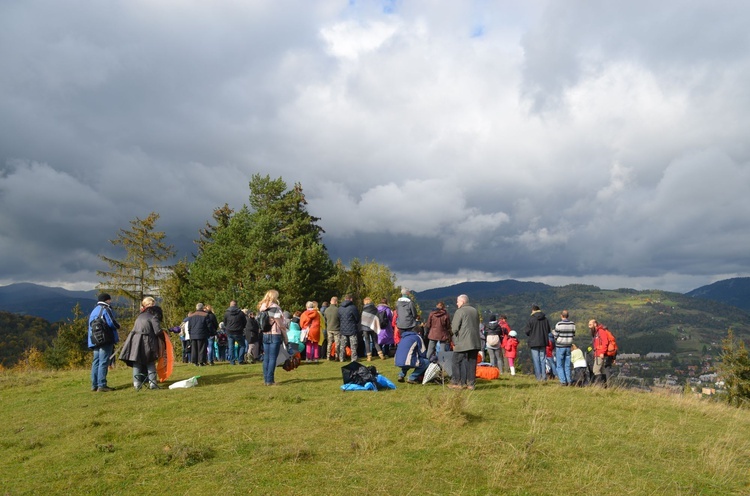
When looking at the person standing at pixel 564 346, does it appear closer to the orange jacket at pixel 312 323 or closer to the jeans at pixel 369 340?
the jeans at pixel 369 340

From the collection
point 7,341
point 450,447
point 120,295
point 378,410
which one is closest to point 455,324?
point 378,410

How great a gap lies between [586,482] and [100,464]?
560 centimetres

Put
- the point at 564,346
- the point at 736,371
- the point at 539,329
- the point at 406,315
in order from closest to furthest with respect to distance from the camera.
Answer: the point at 564,346 < the point at 539,329 < the point at 406,315 < the point at 736,371

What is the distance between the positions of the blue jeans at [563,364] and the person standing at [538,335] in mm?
611

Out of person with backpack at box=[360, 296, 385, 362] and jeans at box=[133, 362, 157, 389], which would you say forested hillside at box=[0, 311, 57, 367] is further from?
jeans at box=[133, 362, 157, 389]

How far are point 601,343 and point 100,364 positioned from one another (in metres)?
13.1

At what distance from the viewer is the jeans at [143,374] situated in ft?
37.7

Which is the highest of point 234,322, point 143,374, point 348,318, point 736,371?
point 234,322

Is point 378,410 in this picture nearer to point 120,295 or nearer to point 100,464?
point 100,464

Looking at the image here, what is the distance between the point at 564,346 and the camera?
13875mm

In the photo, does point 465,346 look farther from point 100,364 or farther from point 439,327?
point 100,364

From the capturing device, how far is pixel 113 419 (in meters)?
8.18

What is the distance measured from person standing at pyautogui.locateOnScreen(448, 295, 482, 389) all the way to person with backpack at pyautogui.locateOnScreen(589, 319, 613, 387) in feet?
16.0

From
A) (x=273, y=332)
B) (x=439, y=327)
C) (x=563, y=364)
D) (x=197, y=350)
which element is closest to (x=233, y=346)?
(x=197, y=350)
